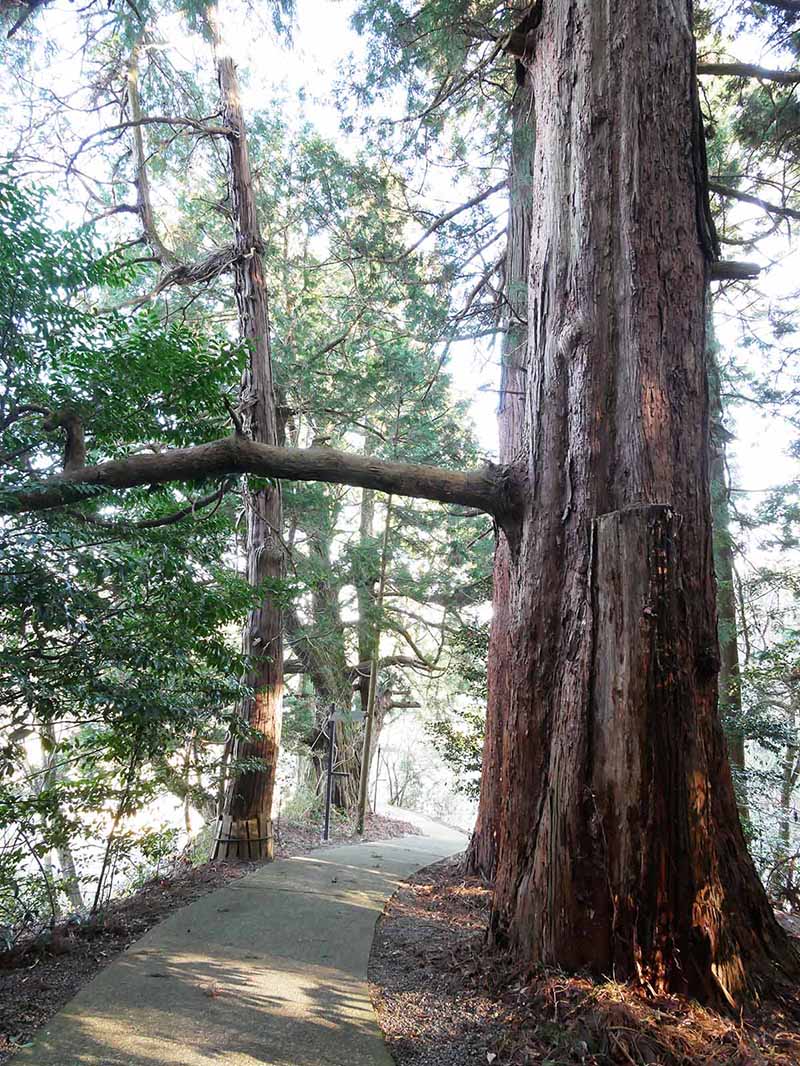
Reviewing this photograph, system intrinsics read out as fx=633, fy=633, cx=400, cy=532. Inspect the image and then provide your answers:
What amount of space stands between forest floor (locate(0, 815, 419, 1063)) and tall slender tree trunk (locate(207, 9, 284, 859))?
482 mm

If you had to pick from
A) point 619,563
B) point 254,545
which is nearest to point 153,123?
point 254,545

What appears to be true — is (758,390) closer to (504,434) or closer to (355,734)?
(504,434)

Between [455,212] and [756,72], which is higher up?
[455,212]

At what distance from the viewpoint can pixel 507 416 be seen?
686 centimetres

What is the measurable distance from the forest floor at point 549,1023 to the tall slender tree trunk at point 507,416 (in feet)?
8.01

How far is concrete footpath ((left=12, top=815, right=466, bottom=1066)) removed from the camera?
245 centimetres

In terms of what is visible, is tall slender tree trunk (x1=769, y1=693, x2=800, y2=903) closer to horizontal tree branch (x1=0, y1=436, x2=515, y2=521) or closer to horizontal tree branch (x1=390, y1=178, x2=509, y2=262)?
horizontal tree branch (x1=0, y1=436, x2=515, y2=521)

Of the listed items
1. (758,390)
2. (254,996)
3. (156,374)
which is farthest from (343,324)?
(254,996)

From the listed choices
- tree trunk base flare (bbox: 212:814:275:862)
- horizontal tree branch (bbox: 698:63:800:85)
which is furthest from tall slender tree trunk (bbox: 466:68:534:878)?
tree trunk base flare (bbox: 212:814:275:862)

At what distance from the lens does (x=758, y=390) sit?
33.5ft

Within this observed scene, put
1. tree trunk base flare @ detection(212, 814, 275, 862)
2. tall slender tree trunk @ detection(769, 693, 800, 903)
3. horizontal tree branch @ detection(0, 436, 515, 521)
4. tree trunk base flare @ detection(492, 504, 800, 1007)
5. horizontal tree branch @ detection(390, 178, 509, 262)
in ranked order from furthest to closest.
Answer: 1. horizontal tree branch @ detection(390, 178, 509, 262)
2. tree trunk base flare @ detection(212, 814, 275, 862)
3. tall slender tree trunk @ detection(769, 693, 800, 903)
4. horizontal tree branch @ detection(0, 436, 515, 521)
5. tree trunk base flare @ detection(492, 504, 800, 1007)

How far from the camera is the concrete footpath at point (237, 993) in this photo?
2.45 metres

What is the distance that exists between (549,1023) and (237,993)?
150 centimetres

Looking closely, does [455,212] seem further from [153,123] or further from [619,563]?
[619,563]
